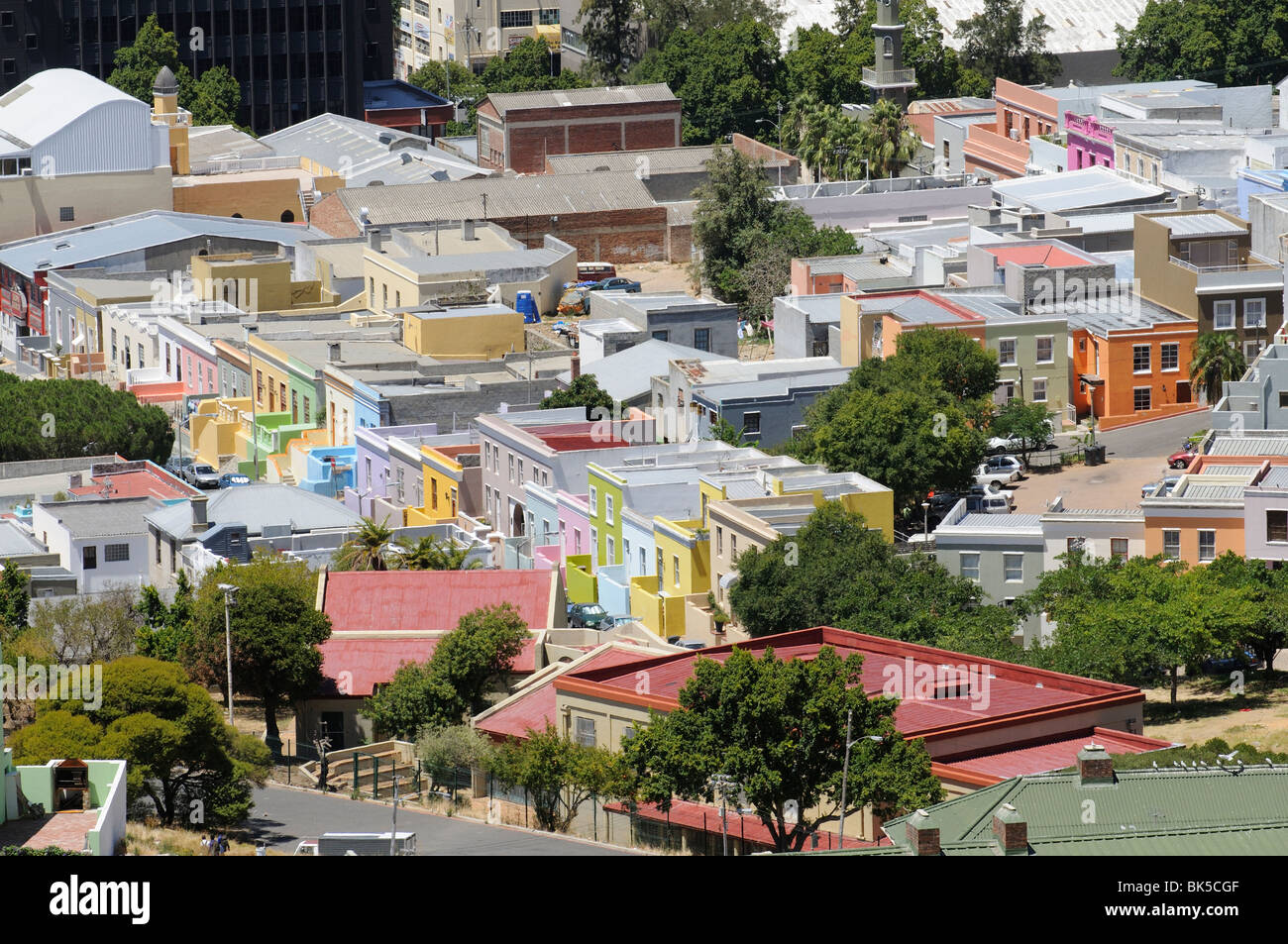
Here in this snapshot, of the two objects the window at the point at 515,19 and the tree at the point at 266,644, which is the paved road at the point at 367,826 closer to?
the tree at the point at 266,644

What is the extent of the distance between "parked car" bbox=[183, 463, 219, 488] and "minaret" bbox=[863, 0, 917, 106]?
6596cm

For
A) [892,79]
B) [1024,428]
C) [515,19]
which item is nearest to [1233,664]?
[1024,428]

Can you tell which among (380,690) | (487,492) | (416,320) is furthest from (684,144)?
(380,690)

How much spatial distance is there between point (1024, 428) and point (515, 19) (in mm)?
Answer: 118921

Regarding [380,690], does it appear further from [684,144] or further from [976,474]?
[684,144]

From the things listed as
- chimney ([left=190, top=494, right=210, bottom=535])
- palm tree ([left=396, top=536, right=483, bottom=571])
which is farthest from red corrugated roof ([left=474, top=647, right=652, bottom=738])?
chimney ([left=190, top=494, right=210, bottom=535])

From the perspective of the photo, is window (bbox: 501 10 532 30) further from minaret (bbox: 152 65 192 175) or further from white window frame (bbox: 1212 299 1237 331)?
white window frame (bbox: 1212 299 1237 331)

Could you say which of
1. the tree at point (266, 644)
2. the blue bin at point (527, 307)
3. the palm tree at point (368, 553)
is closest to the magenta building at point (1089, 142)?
the blue bin at point (527, 307)

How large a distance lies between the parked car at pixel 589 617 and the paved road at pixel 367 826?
1700cm

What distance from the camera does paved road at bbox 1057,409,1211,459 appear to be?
275 ft

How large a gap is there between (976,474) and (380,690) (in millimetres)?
28310

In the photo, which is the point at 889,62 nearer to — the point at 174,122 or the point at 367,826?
the point at 174,122

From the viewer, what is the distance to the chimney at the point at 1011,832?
31078 millimetres
